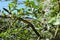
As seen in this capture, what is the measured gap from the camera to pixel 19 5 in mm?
1985

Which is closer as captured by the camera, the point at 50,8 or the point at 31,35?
the point at 50,8

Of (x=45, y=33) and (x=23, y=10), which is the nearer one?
(x=45, y=33)

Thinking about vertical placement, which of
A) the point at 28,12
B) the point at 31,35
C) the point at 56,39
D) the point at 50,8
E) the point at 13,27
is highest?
the point at 50,8

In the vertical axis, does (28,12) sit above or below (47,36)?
above

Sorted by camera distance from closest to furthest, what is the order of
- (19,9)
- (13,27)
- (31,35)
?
(19,9) < (13,27) < (31,35)

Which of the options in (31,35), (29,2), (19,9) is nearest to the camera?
(29,2)

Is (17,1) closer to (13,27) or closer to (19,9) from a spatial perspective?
(19,9)

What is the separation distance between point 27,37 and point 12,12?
1.96 ft

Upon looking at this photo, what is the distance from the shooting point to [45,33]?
1.71 metres

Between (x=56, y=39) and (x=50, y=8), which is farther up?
(x=50, y=8)

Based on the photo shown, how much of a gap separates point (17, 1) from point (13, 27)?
0.38m

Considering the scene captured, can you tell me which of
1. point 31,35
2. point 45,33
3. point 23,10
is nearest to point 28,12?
point 23,10

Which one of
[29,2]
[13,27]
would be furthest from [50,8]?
[13,27]

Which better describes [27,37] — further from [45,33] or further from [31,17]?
[45,33]
